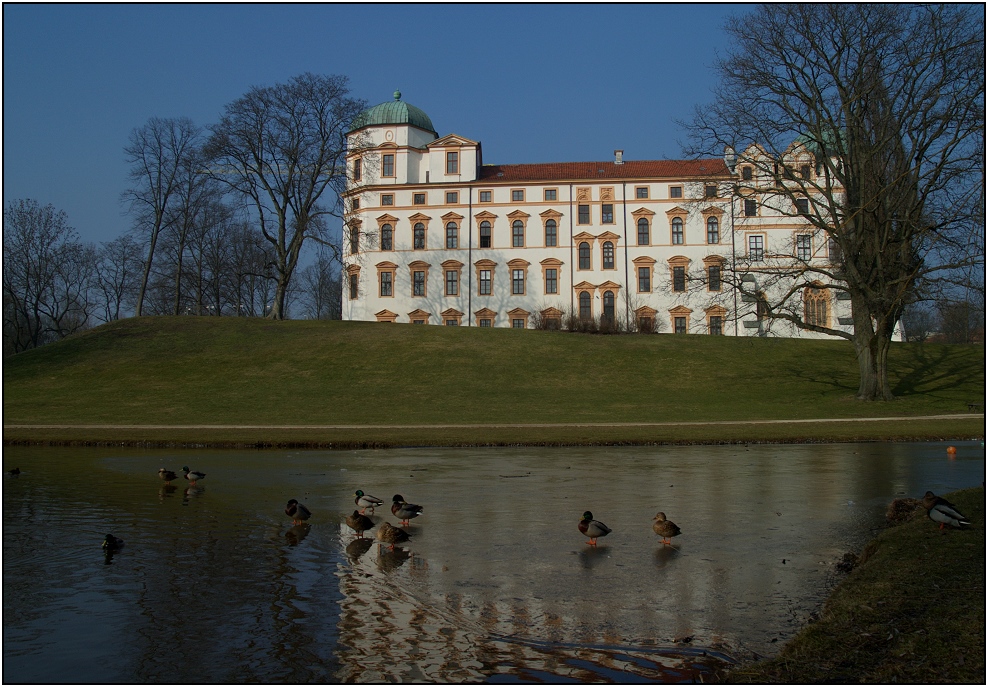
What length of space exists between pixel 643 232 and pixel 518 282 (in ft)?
44.0

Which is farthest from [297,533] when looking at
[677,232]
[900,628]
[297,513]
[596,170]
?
[596,170]

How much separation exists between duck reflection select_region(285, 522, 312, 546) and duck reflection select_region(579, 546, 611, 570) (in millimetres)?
4359

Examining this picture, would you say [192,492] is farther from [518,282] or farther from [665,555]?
[518,282]

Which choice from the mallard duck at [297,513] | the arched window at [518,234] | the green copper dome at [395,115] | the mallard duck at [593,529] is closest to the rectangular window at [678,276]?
the arched window at [518,234]

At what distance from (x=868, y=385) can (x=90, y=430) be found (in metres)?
36.0

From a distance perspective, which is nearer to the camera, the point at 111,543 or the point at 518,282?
the point at 111,543

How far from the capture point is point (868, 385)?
41562mm

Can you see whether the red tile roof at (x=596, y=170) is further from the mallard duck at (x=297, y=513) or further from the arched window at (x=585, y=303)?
the mallard duck at (x=297, y=513)

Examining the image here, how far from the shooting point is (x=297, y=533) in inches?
524

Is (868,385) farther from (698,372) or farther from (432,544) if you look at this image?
(432,544)

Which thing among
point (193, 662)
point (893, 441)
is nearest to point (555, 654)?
point (193, 662)

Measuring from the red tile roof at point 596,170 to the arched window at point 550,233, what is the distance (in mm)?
4440

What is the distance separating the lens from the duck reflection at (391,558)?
11.1 m

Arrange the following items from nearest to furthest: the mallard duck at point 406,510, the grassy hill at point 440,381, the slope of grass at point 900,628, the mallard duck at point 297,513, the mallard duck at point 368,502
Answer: the slope of grass at point 900,628
the mallard duck at point 406,510
the mallard duck at point 297,513
the mallard duck at point 368,502
the grassy hill at point 440,381
